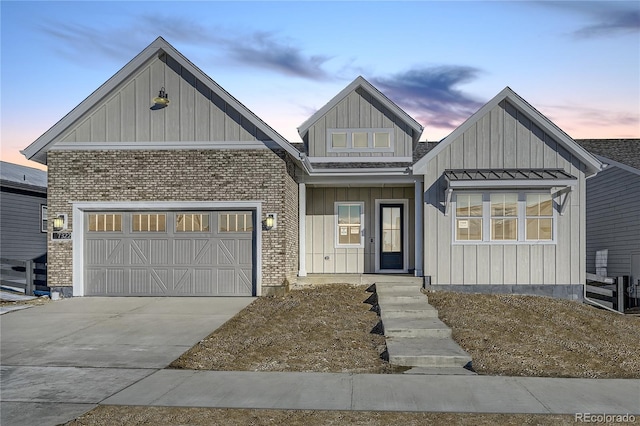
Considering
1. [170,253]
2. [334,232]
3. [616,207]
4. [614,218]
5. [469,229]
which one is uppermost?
[616,207]

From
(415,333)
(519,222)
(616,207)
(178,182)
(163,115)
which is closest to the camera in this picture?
(415,333)

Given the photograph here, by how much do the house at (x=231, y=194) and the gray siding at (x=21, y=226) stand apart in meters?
6.92

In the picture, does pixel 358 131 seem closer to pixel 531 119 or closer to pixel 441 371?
pixel 531 119

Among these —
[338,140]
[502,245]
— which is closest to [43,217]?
[338,140]

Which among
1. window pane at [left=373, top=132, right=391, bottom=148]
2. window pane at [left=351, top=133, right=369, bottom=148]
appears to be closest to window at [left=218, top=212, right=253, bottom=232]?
window pane at [left=351, top=133, right=369, bottom=148]

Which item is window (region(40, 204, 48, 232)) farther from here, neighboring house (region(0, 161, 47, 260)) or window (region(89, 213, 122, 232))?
window (region(89, 213, 122, 232))

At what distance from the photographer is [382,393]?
7.63 meters

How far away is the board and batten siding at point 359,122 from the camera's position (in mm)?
18859

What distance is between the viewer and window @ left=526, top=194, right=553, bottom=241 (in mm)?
16391

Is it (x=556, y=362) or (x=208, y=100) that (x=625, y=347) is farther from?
(x=208, y=100)

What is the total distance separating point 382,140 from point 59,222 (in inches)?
390

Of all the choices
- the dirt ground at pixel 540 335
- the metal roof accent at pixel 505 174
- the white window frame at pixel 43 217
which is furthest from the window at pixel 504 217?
the white window frame at pixel 43 217

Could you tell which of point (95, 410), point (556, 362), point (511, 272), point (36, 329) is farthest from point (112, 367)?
point (511, 272)

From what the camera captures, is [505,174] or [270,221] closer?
[270,221]
